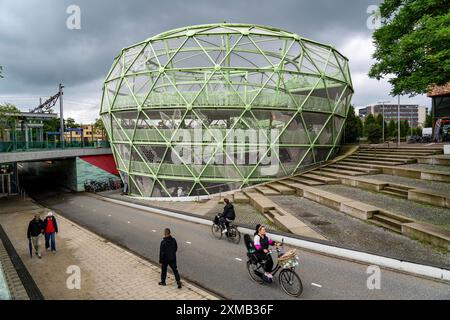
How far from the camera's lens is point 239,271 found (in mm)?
8906

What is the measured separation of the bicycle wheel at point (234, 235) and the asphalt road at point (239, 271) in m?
0.23

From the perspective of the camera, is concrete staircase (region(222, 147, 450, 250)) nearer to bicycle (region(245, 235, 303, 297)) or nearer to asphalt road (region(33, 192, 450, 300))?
asphalt road (region(33, 192, 450, 300))

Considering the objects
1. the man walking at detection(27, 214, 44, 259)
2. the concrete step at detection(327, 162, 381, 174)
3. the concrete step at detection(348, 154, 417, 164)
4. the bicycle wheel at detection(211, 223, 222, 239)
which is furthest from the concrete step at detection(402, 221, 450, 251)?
the man walking at detection(27, 214, 44, 259)

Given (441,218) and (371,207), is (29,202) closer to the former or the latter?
(371,207)

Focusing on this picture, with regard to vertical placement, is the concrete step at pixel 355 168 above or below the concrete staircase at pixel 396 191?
above

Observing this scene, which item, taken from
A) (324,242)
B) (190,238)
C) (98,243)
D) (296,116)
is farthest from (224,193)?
(324,242)

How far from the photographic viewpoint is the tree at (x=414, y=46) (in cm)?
962

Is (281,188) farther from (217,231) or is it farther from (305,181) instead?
(217,231)

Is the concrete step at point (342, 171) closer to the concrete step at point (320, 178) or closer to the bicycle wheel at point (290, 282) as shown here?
the concrete step at point (320, 178)

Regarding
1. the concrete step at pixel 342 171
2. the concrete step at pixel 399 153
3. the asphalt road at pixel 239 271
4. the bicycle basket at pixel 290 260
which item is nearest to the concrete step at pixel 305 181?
the concrete step at pixel 342 171

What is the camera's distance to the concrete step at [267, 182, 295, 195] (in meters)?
18.5

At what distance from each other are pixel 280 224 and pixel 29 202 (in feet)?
73.5

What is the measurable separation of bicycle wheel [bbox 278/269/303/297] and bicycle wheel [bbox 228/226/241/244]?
13.3ft

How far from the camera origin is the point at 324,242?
998 centimetres
